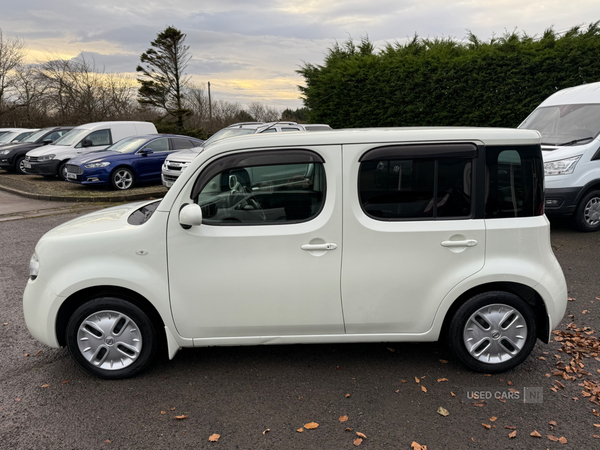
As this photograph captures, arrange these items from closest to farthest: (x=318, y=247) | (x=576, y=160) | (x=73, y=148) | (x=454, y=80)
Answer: (x=318, y=247) → (x=576, y=160) → (x=454, y=80) → (x=73, y=148)

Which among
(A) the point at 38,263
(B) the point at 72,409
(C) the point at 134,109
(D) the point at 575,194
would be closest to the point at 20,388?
(B) the point at 72,409

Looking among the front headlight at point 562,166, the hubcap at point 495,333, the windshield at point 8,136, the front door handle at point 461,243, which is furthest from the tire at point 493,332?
the windshield at point 8,136

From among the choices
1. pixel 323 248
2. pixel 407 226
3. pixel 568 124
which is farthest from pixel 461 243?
pixel 568 124

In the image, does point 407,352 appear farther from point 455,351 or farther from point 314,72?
point 314,72

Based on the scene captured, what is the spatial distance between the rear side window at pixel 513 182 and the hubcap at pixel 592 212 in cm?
545

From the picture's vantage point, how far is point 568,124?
8289 millimetres

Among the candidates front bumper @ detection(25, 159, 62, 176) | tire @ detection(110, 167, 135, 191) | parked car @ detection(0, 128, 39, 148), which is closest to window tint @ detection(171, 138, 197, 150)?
tire @ detection(110, 167, 135, 191)

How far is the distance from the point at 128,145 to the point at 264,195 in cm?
1274

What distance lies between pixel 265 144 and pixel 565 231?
686cm

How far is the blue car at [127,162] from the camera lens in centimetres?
1377

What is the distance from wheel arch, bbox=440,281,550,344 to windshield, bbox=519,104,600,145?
547 centimetres

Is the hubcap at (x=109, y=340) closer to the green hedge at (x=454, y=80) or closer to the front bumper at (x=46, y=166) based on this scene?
the green hedge at (x=454, y=80)

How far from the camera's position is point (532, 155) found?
135 inches

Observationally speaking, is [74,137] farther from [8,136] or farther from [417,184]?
[417,184]
